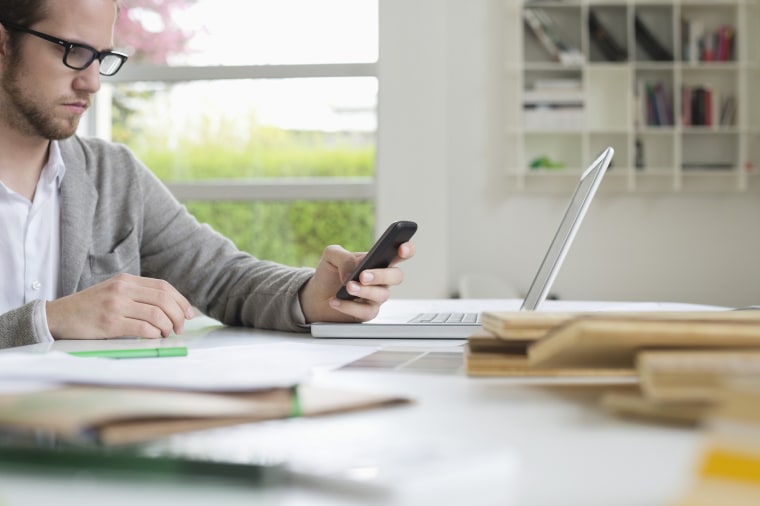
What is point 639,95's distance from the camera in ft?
14.9

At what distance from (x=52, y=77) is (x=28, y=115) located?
9cm

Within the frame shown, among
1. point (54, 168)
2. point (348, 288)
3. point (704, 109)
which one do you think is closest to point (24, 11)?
point (54, 168)

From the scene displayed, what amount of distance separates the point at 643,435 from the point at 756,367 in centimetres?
8

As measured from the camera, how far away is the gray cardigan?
151cm

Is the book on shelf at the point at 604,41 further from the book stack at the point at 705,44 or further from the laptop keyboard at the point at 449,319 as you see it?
the laptop keyboard at the point at 449,319

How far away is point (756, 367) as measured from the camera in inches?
20.2

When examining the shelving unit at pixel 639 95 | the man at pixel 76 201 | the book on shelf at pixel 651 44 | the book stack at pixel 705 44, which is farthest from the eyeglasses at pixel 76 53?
the book stack at pixel 705 44

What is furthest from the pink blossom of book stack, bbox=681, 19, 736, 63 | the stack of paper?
the stack of paper

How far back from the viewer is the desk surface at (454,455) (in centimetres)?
37

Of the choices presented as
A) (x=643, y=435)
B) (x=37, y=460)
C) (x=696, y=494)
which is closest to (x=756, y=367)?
(x=643, y=435)

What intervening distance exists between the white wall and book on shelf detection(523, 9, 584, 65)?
0.65 feet

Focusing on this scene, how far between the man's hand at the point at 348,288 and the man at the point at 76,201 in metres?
0.08

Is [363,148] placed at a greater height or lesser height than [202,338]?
greater

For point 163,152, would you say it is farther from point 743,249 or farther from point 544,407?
point 544,407
